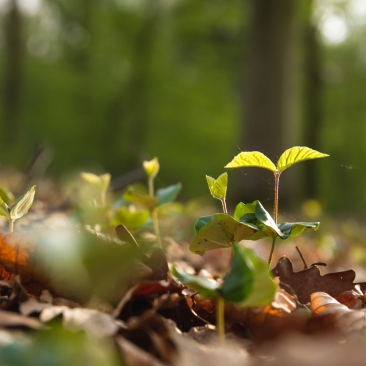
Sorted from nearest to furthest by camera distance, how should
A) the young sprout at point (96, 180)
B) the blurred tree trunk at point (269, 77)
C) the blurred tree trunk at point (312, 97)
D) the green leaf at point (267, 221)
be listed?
the green leaf at point (267, 221) → the young sprout at point (96, 180) → the blurred tree trunk at point (269, 77) → the blurred tree trunk at point (312, 97)

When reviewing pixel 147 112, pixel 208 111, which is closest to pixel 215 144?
pixel 208 111

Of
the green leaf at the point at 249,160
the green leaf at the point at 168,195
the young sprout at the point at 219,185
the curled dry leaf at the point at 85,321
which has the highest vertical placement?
the green leaf at the point at 249,160

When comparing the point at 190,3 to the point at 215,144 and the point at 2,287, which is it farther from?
the point at 2,287

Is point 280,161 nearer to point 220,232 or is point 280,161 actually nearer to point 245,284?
point 220,232

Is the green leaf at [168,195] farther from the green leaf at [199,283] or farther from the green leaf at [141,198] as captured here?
the green leaf at [199,283]

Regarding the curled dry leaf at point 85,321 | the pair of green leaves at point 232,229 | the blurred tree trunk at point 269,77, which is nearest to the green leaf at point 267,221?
the pair of green leaves at point 232,229

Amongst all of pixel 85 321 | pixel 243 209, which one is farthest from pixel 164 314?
pixel 243 209

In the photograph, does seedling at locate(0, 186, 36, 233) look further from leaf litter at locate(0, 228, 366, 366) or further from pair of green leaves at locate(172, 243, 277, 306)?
pair of green leaves at locate(172, 243, 277, 306)

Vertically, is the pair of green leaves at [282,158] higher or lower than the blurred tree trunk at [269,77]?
lower
